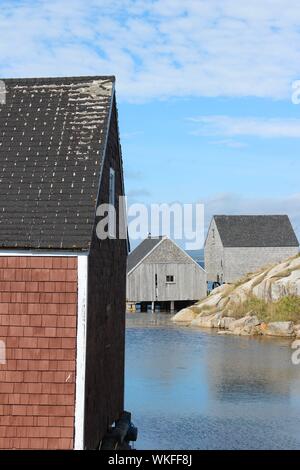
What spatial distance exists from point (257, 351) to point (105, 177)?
24713mm

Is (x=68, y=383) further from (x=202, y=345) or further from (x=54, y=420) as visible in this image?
(x=202, y=345)

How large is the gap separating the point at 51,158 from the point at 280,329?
34.3m

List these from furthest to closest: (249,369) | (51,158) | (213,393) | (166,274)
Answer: (166,274) < (249,369) < (213,393) < (51,158)

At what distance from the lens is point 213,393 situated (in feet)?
85.3

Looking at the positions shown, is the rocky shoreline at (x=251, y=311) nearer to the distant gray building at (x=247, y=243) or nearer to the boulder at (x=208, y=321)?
the boulder at (x=208, y=321)

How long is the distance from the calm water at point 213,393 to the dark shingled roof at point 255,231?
29966 mm

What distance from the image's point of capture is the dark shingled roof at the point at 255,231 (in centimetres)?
7288

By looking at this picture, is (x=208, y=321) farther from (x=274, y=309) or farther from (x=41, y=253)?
(x=41, y=253)

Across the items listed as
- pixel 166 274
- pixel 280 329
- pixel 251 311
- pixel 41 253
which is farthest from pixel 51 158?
pixel 166 274

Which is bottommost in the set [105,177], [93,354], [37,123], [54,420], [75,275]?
[54,420]

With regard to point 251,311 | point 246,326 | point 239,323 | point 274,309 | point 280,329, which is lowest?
point 280,329
